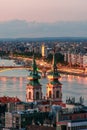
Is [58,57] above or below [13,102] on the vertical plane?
below

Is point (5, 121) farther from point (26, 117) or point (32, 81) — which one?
point (32, 81)

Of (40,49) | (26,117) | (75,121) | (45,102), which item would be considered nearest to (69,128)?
(75,121)

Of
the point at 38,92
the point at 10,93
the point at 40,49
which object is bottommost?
the point at 40,49

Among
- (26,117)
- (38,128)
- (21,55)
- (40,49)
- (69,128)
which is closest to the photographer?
(69,128)

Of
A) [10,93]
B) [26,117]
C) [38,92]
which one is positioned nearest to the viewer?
[26,117]

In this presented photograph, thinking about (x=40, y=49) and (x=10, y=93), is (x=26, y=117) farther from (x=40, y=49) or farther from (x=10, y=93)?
(x=40, y=49)

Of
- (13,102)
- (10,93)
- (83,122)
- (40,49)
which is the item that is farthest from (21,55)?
(83,122)

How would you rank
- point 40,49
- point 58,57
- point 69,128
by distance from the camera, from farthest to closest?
point 40,49
point 58,57
point 69,128

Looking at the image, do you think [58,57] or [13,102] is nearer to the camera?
Result: [13,102]

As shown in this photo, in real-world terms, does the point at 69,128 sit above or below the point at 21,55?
above
